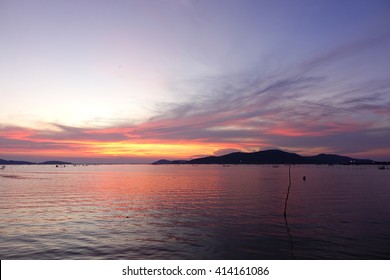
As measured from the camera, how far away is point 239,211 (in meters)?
43.5

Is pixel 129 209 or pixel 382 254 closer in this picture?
pixel 382 254

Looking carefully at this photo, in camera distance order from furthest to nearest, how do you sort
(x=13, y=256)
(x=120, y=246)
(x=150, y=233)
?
(x=150, y=233) → (x=120, y=246) → (x=13, y=256)

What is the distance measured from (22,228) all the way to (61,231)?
481cm

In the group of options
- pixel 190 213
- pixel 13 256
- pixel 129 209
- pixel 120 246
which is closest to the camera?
pixel 13 256

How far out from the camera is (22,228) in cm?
3203

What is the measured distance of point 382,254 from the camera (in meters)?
23.6

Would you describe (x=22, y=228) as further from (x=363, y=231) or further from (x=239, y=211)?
(x=363, y=231)
